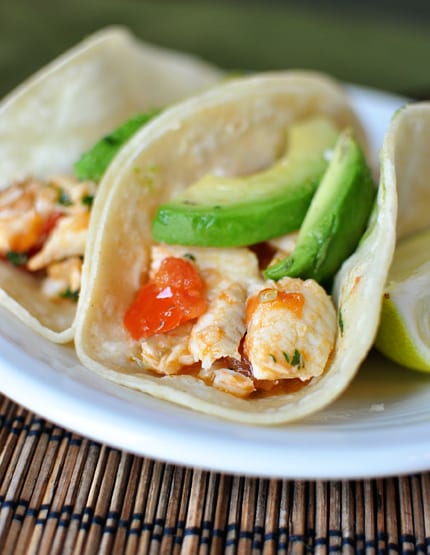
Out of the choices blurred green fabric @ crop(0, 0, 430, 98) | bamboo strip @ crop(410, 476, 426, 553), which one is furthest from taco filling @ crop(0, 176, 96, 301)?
blurred green fabric @ crop(0, 0, 430, 98)

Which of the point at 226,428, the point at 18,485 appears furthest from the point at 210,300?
the point at 18,485

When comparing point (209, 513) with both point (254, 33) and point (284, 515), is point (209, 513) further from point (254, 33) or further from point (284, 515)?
point (254, 33)

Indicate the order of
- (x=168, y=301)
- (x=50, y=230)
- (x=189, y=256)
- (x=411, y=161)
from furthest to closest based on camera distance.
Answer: (x=50, y=230)
(x=411, y=161)
(x=189, y=256)
(x=168, y=301)

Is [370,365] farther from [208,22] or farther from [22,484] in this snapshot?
[208,22]

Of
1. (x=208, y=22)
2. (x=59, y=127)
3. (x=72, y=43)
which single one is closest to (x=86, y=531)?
(x=59, y=127)

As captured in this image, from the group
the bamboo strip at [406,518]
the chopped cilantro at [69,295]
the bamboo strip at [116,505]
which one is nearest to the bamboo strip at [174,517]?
the bamboo strip at [116,505]

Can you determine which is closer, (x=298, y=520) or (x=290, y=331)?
(x=298, y=520)

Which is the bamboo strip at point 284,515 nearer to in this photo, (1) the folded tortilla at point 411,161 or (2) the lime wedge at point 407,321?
(2) the lime wedge at point 407,321
